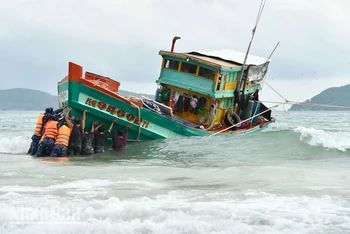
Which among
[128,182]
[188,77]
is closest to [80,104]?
[188,77]

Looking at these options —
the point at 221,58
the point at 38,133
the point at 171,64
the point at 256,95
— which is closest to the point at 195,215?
the point at 38,133

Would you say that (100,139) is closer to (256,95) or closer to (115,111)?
(115,111)

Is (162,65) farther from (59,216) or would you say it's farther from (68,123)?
(59,216)

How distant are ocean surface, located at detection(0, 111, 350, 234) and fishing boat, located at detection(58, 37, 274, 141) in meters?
1.61

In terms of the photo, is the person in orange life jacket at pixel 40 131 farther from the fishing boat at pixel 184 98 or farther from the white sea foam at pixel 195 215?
the white sea foam at pixel 195 215

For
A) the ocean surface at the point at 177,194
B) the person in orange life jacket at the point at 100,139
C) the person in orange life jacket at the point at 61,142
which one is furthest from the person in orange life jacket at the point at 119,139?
the person in orange life jacket at the point at 61,142

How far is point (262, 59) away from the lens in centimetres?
2194

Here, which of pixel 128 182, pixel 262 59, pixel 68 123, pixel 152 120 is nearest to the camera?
pixel 128 182

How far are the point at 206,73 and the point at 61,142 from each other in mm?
6207

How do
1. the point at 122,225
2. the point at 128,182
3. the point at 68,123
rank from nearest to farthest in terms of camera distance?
the point at 122,225 → the point at 128,182 → the point at 68,123

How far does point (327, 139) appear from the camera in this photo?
56.8ft

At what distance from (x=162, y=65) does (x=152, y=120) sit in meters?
3.29

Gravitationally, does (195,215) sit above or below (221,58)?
below

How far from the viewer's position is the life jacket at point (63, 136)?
46.9 feet
